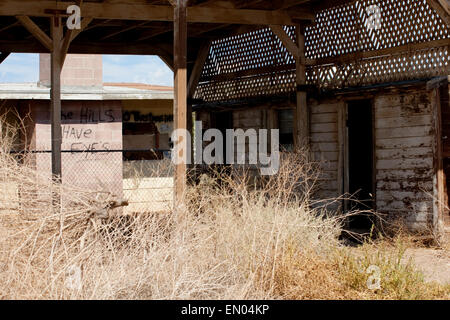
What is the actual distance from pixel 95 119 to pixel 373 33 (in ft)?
25.2

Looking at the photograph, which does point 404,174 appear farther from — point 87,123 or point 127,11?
point 87,123

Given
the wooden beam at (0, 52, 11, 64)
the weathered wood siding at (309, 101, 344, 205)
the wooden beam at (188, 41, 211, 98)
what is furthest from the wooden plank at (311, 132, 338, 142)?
the wooden beam at (0, 52, 11, 64)

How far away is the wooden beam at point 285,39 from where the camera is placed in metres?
11.8

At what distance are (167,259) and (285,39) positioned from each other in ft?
20.9

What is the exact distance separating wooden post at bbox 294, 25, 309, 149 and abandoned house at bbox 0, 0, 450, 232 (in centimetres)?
2

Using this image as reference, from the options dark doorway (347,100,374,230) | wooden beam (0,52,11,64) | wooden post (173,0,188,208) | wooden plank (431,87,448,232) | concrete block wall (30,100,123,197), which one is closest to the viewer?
wooden post (173,0,188,208)

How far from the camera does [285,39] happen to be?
11.9 m

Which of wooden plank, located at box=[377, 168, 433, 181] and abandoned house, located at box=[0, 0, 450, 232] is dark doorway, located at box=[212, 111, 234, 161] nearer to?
abandoned house, located at box=[0, 0, 450, 232]

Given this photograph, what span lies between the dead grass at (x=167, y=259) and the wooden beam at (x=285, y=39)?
4.95 m

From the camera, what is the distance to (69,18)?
10641 mm

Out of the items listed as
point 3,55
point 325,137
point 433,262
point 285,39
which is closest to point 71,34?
point 3,55

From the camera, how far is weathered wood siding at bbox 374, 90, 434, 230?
10.2 m

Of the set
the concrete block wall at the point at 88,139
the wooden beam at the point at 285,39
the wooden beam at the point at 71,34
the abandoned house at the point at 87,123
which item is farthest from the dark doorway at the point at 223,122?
the wooden beam at the point at 71,34
